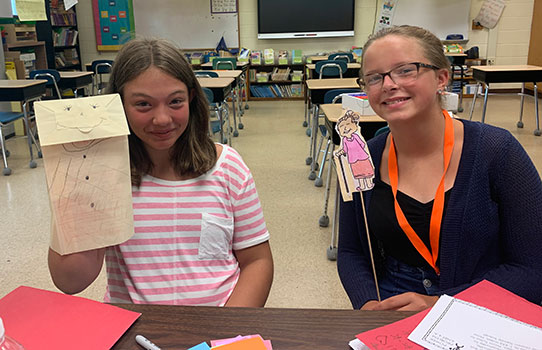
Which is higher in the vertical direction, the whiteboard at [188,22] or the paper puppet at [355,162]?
the whiteboard at [188,22]

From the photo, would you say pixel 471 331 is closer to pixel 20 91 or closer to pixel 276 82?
pixel 20 91

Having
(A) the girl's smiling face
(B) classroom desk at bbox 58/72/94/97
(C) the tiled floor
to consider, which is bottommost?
(C) the tiled floor

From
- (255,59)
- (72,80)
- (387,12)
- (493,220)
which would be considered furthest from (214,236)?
(387,12)

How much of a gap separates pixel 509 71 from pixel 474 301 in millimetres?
4675

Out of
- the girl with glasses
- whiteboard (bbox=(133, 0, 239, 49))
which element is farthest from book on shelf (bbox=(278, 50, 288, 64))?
the girl with glasses

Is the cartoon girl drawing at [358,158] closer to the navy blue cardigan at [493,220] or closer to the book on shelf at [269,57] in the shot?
the navy blue cardigan at [493,220]

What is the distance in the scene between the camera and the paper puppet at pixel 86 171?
A: 0.66 m

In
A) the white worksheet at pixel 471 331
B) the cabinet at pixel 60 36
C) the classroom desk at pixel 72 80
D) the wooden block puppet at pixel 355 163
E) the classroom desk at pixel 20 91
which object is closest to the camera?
the white worksheet at pixel 471 331

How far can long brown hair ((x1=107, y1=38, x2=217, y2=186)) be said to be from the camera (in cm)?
99

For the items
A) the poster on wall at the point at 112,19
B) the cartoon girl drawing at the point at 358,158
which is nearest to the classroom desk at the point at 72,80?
the poster on wall at the point at 112,19

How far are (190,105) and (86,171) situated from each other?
462 millimetres

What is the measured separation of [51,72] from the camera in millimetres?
5230

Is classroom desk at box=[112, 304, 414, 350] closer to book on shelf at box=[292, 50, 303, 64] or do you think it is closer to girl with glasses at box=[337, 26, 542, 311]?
girl with glasses at box=[337, 26, 542, 311]

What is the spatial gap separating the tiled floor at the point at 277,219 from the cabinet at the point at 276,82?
2.71 metres
